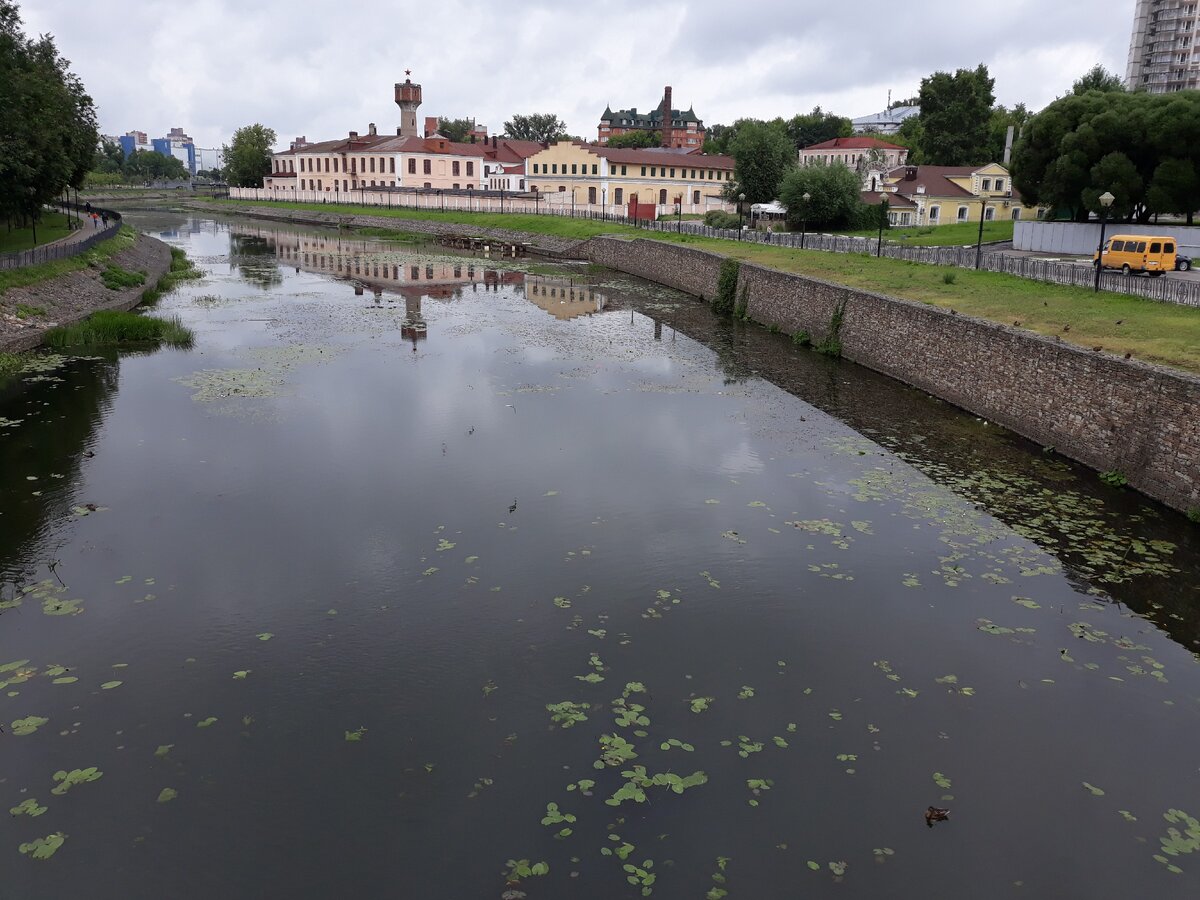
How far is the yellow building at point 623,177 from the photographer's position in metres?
100

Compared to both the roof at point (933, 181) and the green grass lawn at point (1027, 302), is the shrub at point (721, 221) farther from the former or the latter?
the green grass lawn at point (1027, 302)

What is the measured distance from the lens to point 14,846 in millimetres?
8484

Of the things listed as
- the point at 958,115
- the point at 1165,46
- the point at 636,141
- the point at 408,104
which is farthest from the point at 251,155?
the point at 1165,46

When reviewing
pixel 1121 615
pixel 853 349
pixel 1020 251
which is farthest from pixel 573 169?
pixel 1121 615

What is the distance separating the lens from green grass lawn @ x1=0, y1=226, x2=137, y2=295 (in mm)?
32906

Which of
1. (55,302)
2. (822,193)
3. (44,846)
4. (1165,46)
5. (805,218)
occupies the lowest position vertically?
(44,846)

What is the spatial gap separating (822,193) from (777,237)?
12.8 metres

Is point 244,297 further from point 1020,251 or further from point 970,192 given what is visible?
point 970,192

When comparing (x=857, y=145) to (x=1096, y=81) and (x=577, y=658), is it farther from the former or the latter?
(x=577, y=658)

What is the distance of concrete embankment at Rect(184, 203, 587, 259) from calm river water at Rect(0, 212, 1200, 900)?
51.7 meters

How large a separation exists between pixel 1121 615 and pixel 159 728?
44.9 ft

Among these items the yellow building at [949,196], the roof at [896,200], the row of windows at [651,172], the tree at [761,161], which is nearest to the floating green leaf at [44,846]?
the tree at [761,161]

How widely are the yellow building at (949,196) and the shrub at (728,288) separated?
39801 mm

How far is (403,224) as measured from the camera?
9569 centimetres
